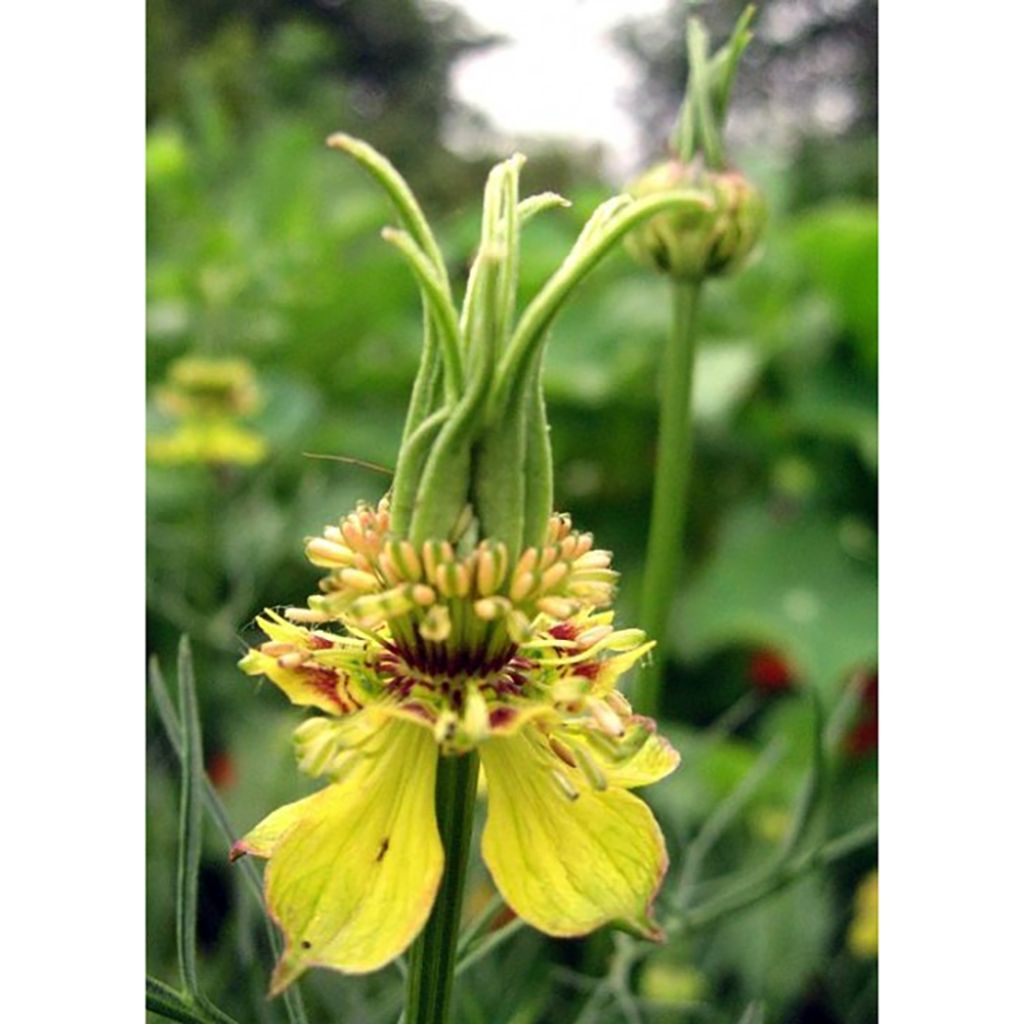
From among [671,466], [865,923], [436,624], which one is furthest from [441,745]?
[865,923]

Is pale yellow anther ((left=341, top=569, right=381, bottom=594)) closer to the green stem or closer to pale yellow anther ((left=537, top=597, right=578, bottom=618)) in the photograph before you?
pale yellow anther ((left=537, top=597, right=578, bottom=618))

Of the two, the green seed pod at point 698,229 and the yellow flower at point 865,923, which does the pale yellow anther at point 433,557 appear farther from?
the yellow flower at point 865,923

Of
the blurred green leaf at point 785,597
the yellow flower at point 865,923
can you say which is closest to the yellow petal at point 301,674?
the yellow flower at point 865,923

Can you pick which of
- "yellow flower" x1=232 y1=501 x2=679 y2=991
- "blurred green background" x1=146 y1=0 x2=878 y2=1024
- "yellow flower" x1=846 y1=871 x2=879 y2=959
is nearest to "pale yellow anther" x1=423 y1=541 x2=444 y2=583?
"yellow flower" x1=232 y1=501 x2=679 y2=991

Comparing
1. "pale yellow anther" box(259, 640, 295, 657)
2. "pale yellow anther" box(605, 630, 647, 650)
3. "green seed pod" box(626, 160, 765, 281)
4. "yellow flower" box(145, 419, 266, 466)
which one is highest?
"green seed pod" box(626, 160, 765, 281)

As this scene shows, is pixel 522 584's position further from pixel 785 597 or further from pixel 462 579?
pixel 785 597

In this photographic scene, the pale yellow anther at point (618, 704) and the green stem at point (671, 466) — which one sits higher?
Answer: the green stem at point (671, 466)
